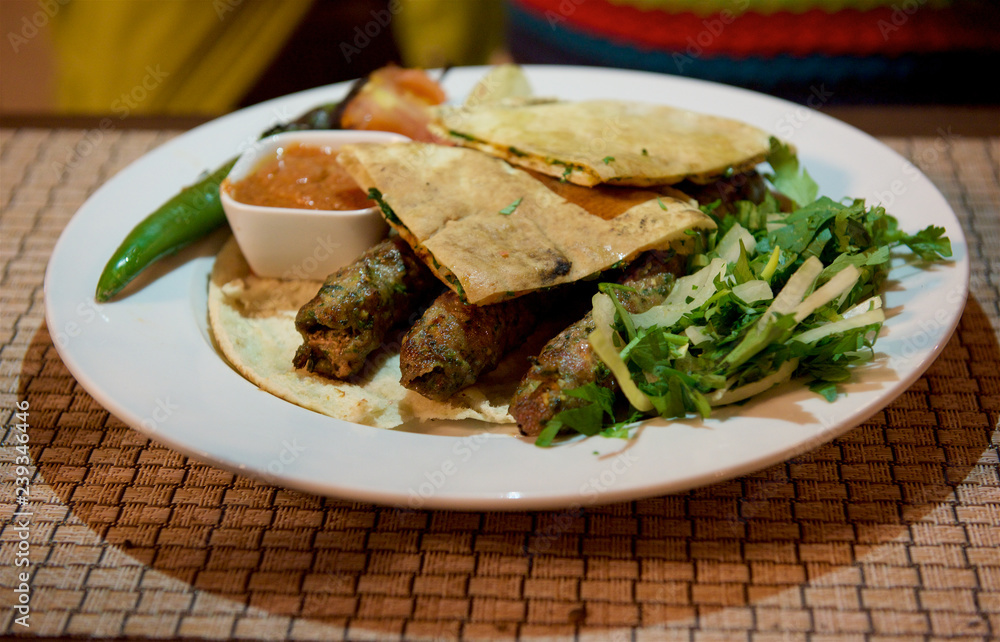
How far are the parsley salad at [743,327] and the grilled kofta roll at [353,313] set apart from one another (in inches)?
32.7

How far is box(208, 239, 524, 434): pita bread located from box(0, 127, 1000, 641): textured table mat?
37 cm

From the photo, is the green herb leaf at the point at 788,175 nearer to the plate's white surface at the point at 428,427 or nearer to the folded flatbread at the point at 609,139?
the folded flatbread at the point at 609,139

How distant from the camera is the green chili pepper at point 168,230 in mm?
3014

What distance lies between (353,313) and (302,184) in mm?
909

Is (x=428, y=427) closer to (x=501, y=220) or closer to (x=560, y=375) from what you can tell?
(x=560, y=375)

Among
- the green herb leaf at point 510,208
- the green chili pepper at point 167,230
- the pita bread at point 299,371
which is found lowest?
the pita bread at point 299,371

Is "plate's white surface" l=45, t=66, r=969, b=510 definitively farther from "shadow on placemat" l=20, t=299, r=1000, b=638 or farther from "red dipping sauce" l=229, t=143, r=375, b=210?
"red dipping sauce" l=229, t=143, r=375, b=210

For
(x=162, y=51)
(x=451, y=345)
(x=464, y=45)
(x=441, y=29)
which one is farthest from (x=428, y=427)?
(x=464, y=45)

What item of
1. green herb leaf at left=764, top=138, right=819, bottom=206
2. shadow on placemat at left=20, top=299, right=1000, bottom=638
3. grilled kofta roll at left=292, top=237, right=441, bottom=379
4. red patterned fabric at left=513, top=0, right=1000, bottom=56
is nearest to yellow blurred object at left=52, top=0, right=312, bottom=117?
red patterned fabric at left=513, top=0, right=1000, bottom=56

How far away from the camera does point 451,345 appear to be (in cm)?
258

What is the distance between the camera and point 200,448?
7.15ft

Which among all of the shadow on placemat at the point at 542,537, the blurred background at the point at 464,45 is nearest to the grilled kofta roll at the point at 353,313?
the shadow on placemat at the point at 542,537

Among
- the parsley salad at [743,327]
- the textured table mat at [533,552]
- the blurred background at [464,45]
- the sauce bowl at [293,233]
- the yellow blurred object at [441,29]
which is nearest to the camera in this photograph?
the textured table mat at [533,552]

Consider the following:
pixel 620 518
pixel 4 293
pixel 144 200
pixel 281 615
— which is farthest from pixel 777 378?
pixel 4 293
